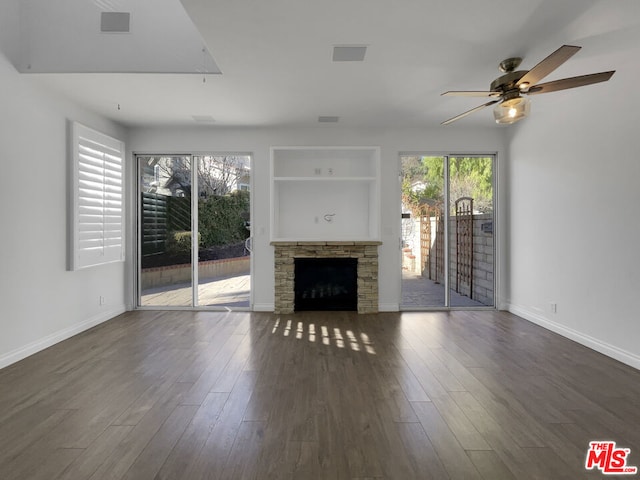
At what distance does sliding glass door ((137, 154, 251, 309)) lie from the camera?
5.54 m

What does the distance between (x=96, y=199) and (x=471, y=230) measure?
520 centimetres

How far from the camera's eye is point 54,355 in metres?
3.61

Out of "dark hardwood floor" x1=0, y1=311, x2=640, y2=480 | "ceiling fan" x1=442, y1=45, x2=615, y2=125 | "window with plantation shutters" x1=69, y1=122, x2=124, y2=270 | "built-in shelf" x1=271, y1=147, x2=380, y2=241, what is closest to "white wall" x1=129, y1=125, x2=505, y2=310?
"built-in shelf" x1=271, y1=147, x2=380, y2=241

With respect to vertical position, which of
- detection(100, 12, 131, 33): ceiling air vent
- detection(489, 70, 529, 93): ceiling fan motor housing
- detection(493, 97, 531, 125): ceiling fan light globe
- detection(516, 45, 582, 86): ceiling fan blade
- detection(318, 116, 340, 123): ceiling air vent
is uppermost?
detection(100, 12, 131, 33): ceiling air vent

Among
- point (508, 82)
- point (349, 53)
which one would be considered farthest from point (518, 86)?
point (349, 53)

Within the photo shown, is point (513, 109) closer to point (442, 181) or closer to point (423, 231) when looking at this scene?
point (442, 181)

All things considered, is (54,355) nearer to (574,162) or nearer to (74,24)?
(74,24)

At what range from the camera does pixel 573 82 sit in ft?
9.02

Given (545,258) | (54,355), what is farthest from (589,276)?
(54,355)

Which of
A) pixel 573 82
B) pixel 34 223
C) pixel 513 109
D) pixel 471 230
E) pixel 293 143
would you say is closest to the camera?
pixel 573 82

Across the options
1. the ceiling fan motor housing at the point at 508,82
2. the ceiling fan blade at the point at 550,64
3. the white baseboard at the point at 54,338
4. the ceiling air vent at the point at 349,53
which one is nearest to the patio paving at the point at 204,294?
the white baseboard at the point at 54,338

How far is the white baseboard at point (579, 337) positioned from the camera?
333cm

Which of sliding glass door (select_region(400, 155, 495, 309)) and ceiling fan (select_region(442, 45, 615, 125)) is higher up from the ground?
ceiling fan (select_region(442, 45, 615, 125))

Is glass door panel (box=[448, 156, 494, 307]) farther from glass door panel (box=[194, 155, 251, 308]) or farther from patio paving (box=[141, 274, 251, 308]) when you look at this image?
patio paving (box=[141, 274, 251, 308])
